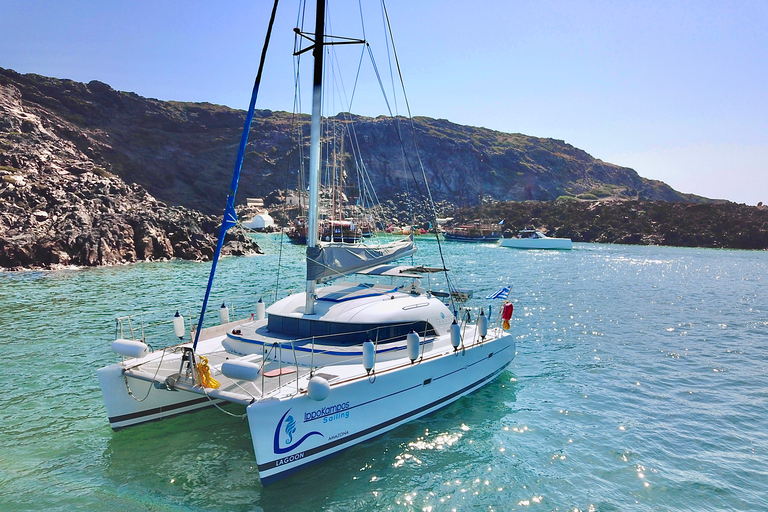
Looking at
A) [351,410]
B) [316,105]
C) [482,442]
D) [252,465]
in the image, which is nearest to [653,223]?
[482,442]

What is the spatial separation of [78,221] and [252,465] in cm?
4235

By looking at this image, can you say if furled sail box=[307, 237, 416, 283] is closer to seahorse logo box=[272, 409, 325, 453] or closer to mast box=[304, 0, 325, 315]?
mast box=[304, 0, 325, 315]

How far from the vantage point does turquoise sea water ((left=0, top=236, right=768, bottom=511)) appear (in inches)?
313

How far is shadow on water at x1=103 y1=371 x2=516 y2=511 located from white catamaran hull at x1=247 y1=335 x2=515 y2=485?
35 cm

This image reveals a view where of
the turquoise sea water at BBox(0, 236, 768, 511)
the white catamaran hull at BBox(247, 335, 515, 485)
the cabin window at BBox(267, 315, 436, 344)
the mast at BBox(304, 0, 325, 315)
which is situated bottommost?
the turquoise sea water at BBox(0, 236, 768, 511)

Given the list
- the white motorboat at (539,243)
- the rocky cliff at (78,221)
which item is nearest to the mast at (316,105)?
the rocky cliff at (78,221)

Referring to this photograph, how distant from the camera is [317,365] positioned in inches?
405

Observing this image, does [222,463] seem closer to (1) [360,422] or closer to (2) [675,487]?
(1) [360,422]

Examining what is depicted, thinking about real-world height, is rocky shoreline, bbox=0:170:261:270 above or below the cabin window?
→ above

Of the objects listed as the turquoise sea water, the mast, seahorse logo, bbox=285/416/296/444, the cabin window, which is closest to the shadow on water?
the turquoise sea water

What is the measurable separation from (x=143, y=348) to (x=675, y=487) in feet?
36.5

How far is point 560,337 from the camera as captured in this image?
788 inches

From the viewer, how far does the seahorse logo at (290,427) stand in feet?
25.7

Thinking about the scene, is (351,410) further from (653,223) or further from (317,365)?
(653,223)
